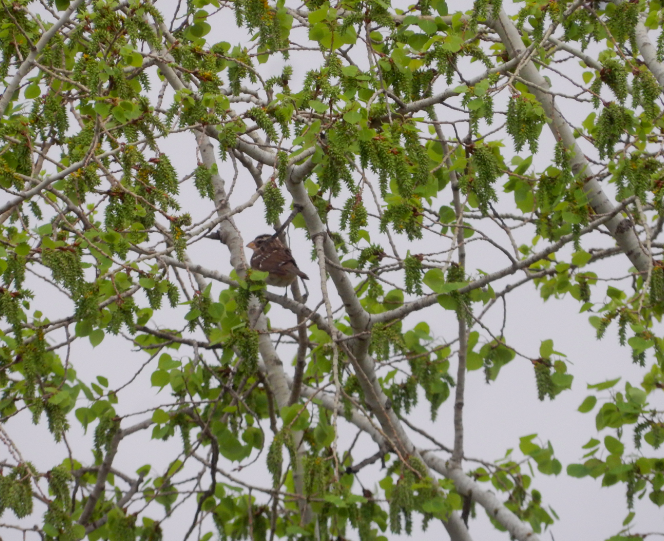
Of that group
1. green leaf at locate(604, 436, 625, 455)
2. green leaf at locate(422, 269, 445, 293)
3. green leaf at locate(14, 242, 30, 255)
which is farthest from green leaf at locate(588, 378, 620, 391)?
green leaf at locate(14, 242, 30, 255)

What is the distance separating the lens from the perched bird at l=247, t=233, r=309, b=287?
16.8 feet

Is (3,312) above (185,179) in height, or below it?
below

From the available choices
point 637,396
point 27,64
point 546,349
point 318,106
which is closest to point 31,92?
point 27,64

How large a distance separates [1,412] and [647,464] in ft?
13.5

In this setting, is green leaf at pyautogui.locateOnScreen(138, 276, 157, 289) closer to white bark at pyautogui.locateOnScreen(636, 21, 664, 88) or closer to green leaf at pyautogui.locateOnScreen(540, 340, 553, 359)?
green leaf at pyautogui.locateOnScreen(540, 340, 553, 359)

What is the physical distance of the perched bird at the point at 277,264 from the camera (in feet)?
16.8

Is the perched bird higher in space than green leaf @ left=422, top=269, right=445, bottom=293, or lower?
higher

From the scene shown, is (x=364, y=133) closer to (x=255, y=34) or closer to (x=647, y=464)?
(x=255, y=34)

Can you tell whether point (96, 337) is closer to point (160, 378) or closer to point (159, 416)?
point (160, 378)

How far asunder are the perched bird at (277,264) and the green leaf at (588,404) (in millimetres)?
2081

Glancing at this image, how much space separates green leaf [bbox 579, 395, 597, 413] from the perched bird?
208cm

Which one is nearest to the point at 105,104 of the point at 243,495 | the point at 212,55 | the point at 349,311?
the point at 212,55

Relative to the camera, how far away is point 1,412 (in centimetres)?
441

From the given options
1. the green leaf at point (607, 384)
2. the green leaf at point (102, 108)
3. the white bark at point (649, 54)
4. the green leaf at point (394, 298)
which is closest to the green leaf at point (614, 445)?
the green leaf at point (607, 384)
